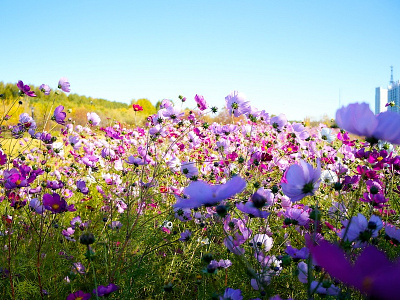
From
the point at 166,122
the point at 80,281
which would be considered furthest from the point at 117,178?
the point at 80,281

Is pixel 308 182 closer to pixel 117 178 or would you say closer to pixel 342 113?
pixel 342 113

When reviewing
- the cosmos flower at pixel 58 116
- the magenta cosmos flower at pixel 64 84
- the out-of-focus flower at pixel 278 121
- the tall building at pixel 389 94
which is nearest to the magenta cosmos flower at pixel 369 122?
the out-of-focus flower at pixel 278 121

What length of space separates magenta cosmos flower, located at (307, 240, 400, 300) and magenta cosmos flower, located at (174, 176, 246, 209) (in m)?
0.23

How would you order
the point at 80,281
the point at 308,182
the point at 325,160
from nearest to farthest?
the point at 308,182 < the point at 80,281 < the point at 325,160

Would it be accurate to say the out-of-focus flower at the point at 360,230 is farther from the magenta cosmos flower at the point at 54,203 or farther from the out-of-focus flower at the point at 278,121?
the out-of-focus flower at the point at 278,121

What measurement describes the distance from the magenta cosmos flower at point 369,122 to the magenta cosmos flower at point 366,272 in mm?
291

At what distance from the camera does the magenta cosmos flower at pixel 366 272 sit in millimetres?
169

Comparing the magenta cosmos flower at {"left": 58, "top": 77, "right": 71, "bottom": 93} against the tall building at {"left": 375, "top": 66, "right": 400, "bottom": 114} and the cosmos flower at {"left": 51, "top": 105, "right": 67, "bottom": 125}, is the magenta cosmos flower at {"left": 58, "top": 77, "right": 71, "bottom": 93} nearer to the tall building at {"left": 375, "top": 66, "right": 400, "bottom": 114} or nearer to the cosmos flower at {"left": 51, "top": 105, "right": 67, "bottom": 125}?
the cosmos flower at {"left": 51, "top": 105, "right": 67, "bottom": 125}

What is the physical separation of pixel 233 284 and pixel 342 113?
3.06 ft

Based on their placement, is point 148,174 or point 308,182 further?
point 148,174

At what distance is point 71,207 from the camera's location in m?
0.94

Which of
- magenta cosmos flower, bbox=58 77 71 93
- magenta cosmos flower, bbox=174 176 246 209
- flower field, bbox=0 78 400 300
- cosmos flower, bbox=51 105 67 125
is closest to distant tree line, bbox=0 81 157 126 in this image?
magenta cosmos flower, bbox=58 77 71 93

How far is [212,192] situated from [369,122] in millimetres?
238

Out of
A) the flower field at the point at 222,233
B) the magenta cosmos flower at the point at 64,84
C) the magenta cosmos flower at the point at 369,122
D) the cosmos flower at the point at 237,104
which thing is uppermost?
the magenta cosmos flower at the point at 64,84
